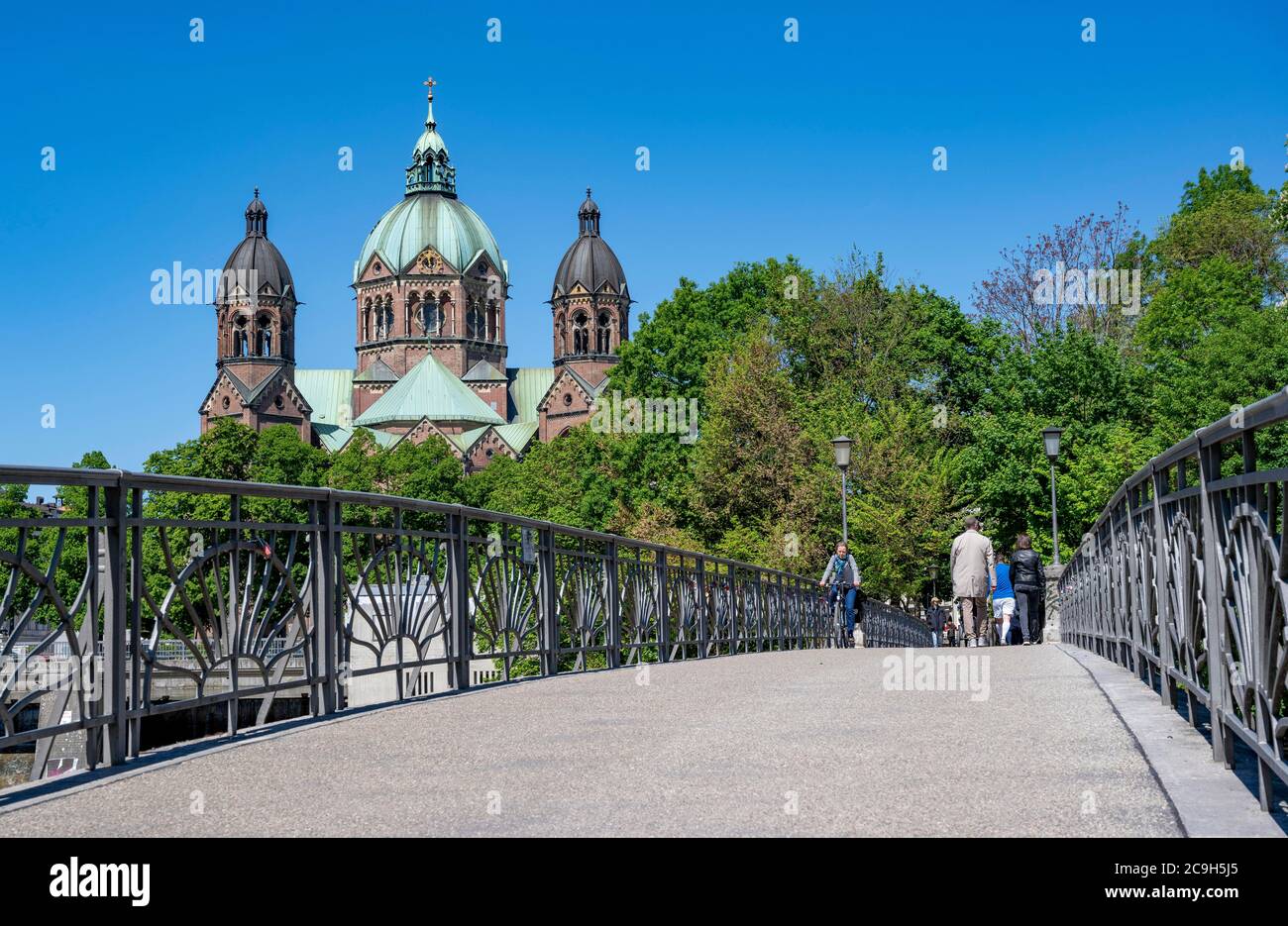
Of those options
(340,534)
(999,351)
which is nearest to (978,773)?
(340,534)

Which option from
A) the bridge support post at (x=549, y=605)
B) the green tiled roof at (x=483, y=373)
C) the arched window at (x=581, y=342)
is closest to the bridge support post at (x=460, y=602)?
the bridge support post at (x=549, y=605)

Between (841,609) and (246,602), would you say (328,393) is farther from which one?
(246,602)

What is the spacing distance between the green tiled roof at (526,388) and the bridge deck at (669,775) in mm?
118904

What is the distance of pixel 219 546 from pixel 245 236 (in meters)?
123

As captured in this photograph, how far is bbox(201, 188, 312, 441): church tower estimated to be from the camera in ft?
394

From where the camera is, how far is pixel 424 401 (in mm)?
117812

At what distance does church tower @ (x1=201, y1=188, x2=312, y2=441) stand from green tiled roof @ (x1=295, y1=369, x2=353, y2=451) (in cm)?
578

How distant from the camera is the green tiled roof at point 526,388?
417ft

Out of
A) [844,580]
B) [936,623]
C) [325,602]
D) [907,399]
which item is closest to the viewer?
[325,602]

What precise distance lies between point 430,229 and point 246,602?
376 ft

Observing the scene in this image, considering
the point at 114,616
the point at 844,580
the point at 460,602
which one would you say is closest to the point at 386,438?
the point at 844,580

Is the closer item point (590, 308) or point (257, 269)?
point (590, 308)

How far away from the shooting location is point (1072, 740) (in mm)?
6289

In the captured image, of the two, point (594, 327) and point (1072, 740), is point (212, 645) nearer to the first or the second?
point (1072, 740)
